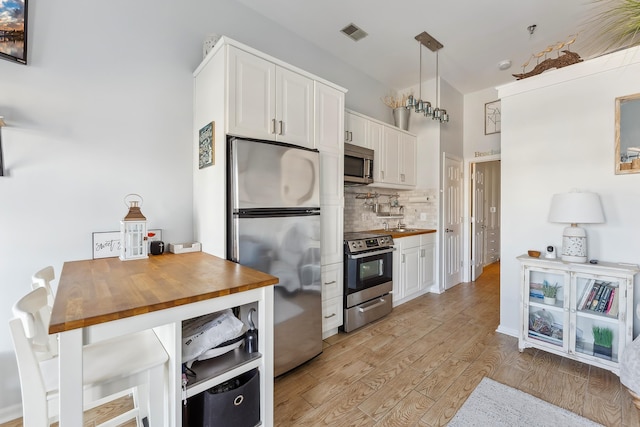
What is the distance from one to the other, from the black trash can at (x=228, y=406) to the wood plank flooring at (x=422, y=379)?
399 mm

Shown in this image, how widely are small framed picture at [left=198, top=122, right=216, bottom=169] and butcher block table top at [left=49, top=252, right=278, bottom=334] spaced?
725mm

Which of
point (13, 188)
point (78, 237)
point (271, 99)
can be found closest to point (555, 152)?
point (271, 99)

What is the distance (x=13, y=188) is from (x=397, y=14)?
3398 millimetres

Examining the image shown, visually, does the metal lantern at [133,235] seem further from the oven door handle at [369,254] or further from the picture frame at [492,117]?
the picture frame at [492,117]

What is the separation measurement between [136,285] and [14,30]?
67.9 inches

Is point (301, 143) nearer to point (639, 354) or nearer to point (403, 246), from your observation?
point (403, 246)

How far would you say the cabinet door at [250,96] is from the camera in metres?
1.92

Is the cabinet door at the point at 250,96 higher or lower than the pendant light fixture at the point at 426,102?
lower

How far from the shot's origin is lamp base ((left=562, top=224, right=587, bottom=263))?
7.43 ft

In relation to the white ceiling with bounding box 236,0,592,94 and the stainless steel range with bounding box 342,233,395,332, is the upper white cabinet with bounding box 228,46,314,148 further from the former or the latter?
the stainless steel range with bounding box 342,233,395,332

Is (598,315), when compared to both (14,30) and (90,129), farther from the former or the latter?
(14,30)

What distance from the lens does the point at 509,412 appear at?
5.62 ft

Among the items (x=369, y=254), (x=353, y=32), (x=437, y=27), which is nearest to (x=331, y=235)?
(x=369, y=254)

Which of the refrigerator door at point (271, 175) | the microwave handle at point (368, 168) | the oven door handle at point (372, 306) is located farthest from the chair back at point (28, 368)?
the microwave handle at point (368, 168)
